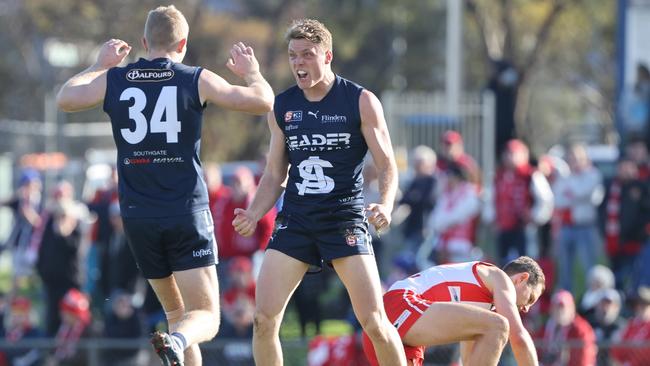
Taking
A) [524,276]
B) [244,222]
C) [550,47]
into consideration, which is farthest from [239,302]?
[550,47]

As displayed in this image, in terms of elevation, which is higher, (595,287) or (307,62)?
(307,62)

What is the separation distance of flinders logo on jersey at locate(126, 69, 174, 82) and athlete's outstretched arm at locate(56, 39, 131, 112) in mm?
213

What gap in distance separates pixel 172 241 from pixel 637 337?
6473mm

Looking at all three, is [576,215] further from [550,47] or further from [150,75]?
[550,47]

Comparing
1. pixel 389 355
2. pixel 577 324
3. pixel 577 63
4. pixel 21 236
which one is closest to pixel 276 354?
pixel 389 355

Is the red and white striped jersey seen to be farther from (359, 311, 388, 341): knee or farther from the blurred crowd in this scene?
the blurred crowd

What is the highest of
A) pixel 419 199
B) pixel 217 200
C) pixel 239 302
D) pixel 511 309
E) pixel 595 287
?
pixel 511 309

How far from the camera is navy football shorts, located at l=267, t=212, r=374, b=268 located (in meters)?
8.25

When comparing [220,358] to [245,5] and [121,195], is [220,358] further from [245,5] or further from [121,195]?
[245,5]

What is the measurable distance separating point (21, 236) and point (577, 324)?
743 centimetres

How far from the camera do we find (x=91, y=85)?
8375 millimetres

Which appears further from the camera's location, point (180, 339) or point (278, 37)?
point (278, 37)

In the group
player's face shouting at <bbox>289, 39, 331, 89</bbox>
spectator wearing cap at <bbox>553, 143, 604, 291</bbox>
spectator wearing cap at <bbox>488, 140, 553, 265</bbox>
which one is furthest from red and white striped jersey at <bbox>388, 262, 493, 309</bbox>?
spectator wearing cap at <bbox>553, 143, 604, 291</bbox>

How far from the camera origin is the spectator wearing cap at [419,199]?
15836mm
